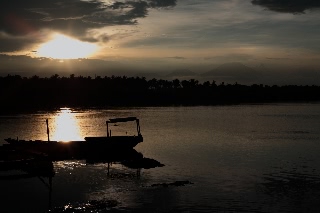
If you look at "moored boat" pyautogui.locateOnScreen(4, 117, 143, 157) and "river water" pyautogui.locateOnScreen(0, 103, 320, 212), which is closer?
"river water" pyautogui.locateOnScreen(0, 103, 320, 212)

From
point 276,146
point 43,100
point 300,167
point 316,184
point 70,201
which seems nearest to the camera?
point 70,201

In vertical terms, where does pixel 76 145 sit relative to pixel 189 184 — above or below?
above

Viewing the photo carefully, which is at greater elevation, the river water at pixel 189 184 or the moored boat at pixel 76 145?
the moored boat at pixel 76 145

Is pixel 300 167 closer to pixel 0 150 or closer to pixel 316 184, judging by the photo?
pixel 316 184

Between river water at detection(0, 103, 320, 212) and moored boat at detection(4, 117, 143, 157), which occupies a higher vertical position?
moored boat at detection(4, 117, 143, 157)

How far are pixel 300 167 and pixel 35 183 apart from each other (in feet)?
80.8

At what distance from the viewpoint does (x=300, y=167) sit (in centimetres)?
4009

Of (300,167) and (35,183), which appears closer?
(35,183)

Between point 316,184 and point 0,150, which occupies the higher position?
point 0,150

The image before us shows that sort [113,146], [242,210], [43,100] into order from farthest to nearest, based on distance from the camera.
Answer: [43,100] < [113,146] < [242,210]

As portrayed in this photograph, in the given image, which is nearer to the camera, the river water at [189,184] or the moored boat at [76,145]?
the river water at [189,184]

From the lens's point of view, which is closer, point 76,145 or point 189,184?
point 189,184

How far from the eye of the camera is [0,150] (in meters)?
40.1

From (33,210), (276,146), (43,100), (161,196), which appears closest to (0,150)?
(33,210)
